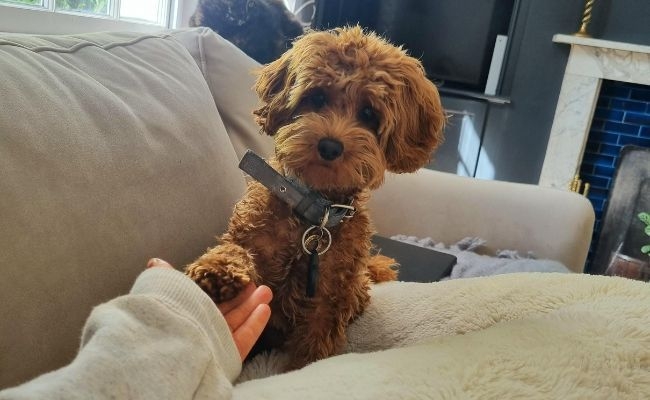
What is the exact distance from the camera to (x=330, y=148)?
3.05 ft

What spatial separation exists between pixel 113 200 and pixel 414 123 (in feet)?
1.75

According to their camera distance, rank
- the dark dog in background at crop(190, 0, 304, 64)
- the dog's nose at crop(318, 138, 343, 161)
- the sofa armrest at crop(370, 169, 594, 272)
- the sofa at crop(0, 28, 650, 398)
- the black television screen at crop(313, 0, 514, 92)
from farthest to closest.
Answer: the black television screen at crop(313, 0, 514, 92) → the dark dog in background at crop(190, 0, 304, 64) → the sofa armrest at crop(370, 169, 594, 272) → the dog's nose at crop(318, 138, 343, 161) → the sofa at crop(0, 28, 650, 398)

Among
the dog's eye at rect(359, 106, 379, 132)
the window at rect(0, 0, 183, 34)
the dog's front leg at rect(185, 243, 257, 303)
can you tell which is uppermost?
the window at rect(0, 0, 183, 34)

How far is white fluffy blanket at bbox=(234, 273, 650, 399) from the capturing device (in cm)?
59

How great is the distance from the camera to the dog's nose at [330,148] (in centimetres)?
93

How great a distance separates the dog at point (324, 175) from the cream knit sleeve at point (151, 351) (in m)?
0.28

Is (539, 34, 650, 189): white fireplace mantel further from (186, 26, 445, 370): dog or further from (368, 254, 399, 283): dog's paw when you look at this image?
(186, 26, 445, 370): dog

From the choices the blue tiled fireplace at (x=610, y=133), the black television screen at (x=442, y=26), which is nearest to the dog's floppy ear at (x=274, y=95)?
the black television screen at (x=442, y=26)

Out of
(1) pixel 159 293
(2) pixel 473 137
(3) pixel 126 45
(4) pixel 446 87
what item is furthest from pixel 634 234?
(1) pixel 159 293

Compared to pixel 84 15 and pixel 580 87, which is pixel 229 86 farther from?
pixel 580 87

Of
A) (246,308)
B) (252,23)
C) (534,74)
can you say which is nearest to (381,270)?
(246,308)

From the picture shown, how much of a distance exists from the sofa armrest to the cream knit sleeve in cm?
113

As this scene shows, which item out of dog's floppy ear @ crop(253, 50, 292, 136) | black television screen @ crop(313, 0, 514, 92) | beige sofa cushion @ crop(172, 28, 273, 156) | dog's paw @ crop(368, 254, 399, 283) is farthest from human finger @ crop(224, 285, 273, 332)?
black television screen @ crop(313, 0, 514, 92)

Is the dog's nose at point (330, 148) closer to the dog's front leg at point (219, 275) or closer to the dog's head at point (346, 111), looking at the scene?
the dog's head at point (346, 111)
